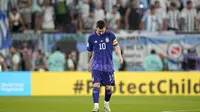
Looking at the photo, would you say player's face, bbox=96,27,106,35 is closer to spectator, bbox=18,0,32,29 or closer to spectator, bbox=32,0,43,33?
spectator, bbox=32,0,43,33

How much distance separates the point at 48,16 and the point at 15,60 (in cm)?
300

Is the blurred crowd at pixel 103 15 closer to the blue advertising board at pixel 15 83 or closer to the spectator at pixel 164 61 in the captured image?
the spectator at pixel 164 61

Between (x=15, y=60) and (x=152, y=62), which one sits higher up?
(x=15, y=60)

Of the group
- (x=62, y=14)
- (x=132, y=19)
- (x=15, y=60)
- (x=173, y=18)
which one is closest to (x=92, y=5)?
(x=62, y=14)

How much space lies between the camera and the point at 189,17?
83.5ft

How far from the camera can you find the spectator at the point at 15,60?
24344 millimetres

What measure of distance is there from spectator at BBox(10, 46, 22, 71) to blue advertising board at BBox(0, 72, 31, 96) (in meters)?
2.04

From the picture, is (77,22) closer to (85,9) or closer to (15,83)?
(85,9)

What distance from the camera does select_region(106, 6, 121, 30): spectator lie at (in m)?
25.5

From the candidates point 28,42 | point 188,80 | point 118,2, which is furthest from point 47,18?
point 188,80

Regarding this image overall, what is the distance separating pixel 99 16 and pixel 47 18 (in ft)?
8.56

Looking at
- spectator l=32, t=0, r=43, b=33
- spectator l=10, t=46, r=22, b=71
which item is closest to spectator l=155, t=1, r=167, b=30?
spectator l=32, t=0, r=43, b=33

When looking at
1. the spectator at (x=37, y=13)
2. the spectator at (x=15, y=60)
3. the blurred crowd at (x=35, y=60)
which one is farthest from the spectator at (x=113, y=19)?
the spectator at (x=15, y=60)

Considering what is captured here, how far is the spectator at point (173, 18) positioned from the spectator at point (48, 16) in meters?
5.77
